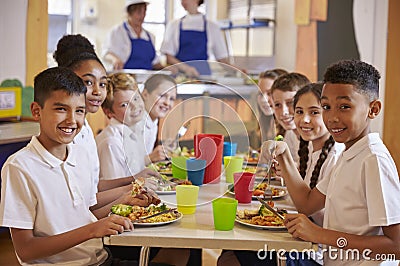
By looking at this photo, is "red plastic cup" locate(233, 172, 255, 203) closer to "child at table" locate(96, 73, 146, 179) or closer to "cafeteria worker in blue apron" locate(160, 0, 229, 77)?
→ "child at table" locate(96, 73, 146, 179)

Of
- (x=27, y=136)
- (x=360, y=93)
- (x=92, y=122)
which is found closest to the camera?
(x=360, y=93)

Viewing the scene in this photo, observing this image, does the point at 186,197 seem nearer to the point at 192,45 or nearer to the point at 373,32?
the point at 192,45

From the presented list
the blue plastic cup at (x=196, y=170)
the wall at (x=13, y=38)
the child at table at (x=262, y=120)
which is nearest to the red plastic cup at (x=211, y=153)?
the blue plastic cup at (x=196, y=170)

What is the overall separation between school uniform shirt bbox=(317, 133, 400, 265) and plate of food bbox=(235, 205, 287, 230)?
140 mm

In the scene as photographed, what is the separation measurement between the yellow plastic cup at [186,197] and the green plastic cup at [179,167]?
30 centimetres

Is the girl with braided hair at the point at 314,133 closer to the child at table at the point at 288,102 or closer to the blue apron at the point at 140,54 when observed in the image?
the child at table at the point at 288,102

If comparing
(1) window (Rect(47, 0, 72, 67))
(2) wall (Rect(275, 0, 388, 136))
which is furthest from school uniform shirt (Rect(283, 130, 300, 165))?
(1) window (Rect(47, 0, 72, 67))

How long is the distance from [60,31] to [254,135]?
12.7ft

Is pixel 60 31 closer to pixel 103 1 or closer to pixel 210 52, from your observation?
pixel 103 1

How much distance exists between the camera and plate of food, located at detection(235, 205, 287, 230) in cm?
142

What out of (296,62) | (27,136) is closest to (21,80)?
(27,136)

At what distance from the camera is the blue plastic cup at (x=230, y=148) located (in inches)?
81.9

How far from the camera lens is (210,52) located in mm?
5145

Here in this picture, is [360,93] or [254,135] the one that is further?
[254,135]
